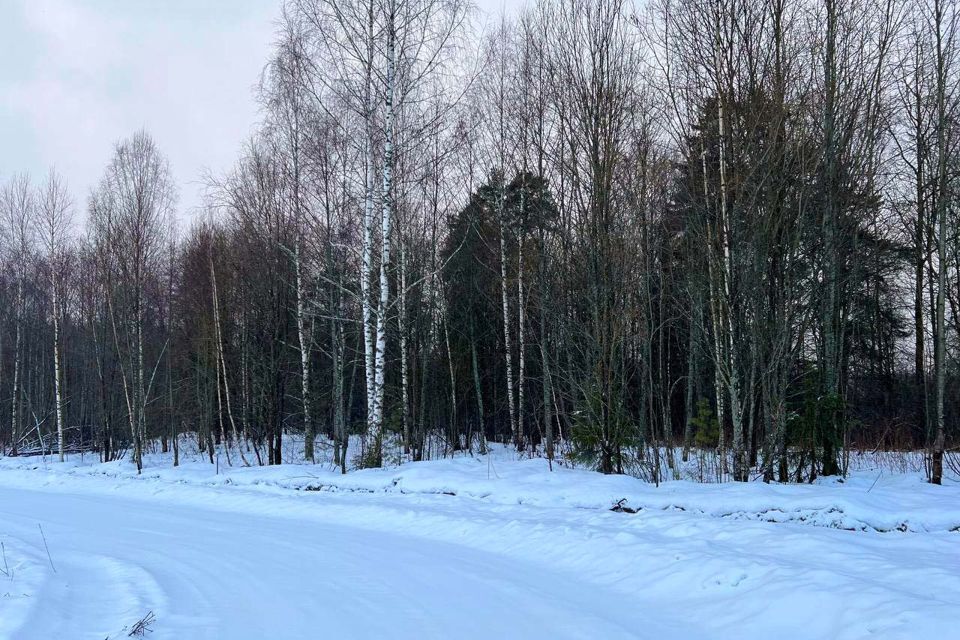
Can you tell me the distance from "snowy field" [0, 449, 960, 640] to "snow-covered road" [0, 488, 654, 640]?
0.03 m

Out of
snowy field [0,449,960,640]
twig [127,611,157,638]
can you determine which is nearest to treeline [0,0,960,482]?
snowy field [0,449,960,640]

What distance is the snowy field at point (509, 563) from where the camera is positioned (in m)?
5.07

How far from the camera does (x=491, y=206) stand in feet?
72.5

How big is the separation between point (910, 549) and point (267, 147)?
2015 cm

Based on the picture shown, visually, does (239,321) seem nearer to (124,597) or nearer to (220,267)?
(220,267)

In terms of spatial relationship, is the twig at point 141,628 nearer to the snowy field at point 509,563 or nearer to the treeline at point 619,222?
the snowy field at point 509,563

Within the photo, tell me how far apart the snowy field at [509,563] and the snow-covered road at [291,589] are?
0.09ft

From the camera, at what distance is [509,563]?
759 cm

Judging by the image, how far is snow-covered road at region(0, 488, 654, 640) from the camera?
5086 millimetres

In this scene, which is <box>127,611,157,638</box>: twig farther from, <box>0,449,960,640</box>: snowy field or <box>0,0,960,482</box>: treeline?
<box>0,0,960,482</box>: treeline

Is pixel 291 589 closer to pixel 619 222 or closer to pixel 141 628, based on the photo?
pixel 141 628

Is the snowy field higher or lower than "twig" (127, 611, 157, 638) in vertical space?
lower

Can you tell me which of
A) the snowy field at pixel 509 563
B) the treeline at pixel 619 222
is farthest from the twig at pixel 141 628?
the treeline at pixel 619 222

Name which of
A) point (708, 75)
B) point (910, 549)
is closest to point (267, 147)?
point (708, 75)
